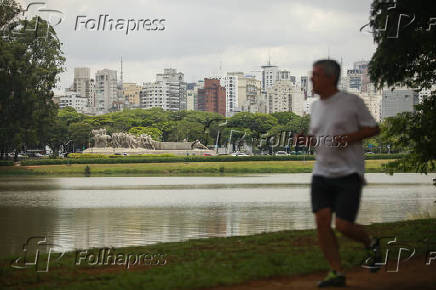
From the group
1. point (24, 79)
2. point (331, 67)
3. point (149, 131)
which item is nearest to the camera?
point (331, 67)

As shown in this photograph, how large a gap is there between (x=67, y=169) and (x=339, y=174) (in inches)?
2575

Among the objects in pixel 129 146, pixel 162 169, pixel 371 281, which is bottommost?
pixel 162 169

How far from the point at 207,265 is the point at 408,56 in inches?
298

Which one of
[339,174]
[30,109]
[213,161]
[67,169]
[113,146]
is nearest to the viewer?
[339,174]

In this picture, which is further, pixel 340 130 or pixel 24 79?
pixel 24 79

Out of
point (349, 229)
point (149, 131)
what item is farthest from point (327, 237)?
point (149, 131)

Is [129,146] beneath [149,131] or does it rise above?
beneath

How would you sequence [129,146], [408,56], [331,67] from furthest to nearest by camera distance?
[129,146] < [408,56] < [331,67]

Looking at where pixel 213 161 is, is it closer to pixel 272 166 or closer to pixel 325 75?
pixel 272 166

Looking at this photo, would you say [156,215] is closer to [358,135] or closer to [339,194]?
[339,194]

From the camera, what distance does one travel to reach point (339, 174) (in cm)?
780

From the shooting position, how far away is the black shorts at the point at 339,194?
304 inches

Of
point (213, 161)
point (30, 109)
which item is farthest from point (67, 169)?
point (213, 161)

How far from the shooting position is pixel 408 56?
15.2 m
